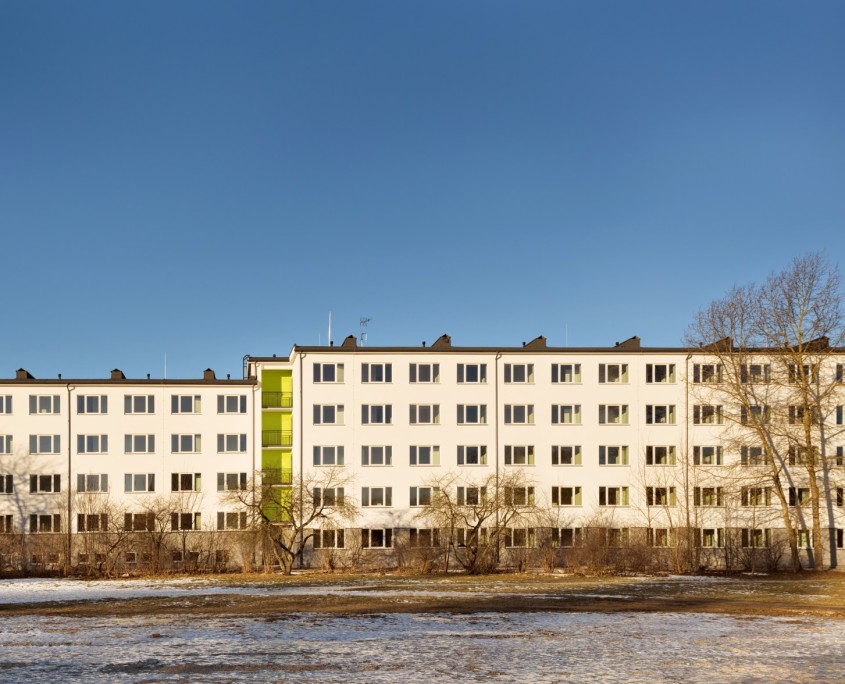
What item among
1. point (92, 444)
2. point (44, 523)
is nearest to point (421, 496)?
point (92, 444)

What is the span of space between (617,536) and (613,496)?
457cm

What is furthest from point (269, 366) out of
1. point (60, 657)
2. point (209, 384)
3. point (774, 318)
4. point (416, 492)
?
point (60, 657)

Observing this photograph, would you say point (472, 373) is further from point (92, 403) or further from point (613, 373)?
point (92, 403)

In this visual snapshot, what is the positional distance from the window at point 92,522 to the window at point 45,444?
5689 millimetres

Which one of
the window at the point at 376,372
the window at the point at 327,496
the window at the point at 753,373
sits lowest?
the window at the point at 327,496

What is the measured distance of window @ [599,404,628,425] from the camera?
7600 cm

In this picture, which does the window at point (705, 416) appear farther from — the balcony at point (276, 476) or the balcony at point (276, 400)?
the balcony at point (276, 400)

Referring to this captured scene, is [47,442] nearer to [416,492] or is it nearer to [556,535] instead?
[416,492]

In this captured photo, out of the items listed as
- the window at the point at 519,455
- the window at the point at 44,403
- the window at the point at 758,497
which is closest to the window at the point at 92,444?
the window at the point at 44,403

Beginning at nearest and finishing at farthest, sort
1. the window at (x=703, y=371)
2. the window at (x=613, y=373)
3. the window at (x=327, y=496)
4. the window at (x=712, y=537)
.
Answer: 1. the window at (x=327, y=496)
2. the window at (x=712, y=537)
3. the window at (x=703, y=371)
4. the window at (x=613, y=373)

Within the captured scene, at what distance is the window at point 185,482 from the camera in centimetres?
7694

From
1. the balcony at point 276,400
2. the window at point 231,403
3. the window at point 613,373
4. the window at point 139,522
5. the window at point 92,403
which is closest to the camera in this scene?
the window at point 139,522

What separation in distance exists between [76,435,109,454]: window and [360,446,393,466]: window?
2027 centimetres

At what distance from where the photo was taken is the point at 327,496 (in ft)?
240
